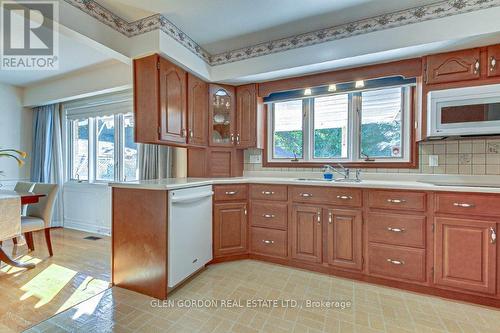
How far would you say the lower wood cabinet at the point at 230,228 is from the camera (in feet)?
8.33

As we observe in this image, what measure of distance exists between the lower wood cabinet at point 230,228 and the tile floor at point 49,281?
1.10 metres

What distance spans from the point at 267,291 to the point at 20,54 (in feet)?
12.9

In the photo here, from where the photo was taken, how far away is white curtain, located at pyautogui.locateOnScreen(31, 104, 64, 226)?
412 centimetres

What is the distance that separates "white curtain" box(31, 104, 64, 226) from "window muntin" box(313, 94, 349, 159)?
4363 mm

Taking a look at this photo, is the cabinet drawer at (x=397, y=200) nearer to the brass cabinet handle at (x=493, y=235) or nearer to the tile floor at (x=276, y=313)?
the brass cabinet handle at (x=493, y=235)

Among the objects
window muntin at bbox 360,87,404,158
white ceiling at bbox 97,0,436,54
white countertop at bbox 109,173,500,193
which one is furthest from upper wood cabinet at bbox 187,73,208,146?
window muntin at bbox 360,87,404,158

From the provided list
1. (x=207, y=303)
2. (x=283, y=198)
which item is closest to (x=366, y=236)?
(x=283, y=198)

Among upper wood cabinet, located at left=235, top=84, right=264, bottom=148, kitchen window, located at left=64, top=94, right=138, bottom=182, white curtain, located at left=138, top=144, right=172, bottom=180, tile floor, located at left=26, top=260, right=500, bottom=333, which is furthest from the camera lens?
kitchen window, located at left=64, top=94, right=138, bottom=182

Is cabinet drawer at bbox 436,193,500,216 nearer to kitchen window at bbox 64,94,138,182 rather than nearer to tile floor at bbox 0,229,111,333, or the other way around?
tile floor at bbox 0,229,111,333

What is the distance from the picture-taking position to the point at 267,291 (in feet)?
6.63

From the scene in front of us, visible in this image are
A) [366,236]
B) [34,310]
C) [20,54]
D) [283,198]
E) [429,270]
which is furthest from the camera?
[20,54]

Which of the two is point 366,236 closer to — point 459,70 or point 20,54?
point 459,70

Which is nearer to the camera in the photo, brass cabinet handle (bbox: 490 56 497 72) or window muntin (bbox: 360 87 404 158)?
brass cabinet handle (bbox: 490 56 497 72)

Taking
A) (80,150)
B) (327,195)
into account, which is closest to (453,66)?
(327,195)
